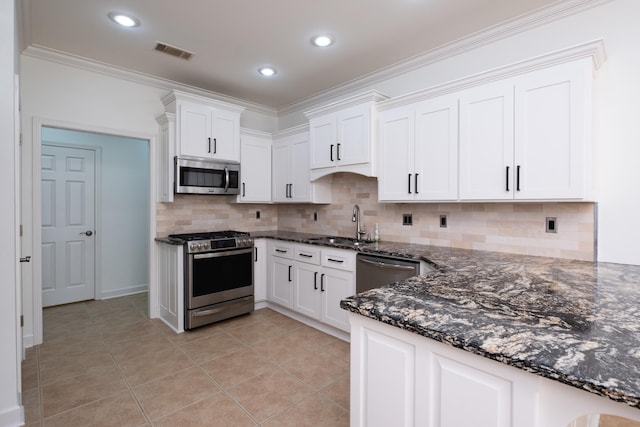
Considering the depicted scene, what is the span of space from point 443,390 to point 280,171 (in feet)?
12.0

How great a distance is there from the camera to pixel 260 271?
4.05 meters

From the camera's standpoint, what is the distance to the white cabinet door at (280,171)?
169 inches

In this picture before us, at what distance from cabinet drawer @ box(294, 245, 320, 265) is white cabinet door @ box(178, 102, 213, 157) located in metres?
1.57

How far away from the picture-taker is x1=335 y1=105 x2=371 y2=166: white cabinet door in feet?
10.5

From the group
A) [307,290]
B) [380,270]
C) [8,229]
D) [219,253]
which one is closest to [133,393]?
[8,229]


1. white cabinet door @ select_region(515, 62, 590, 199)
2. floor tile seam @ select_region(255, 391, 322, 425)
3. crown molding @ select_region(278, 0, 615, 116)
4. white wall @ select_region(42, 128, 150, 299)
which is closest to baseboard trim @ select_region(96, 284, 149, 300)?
white wall @ select_region(42, 128, 150, 299)

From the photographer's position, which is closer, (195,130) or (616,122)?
(616,122)

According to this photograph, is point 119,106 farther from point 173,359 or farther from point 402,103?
point 402,103

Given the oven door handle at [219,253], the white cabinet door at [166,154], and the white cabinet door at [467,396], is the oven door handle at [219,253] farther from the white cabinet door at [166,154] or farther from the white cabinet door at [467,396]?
the white cabinet door at [467,396]

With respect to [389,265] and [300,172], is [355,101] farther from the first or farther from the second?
[389,265]

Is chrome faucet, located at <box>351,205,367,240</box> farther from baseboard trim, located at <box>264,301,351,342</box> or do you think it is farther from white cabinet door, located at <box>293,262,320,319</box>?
baseboard trim, located at <box>264,301,351,342</box>

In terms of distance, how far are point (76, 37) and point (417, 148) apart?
320cm

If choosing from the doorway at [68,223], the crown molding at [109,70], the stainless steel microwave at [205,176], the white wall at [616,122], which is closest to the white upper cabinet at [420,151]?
the white wall at [616,122]

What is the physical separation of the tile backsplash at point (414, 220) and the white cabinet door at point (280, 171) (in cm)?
37
